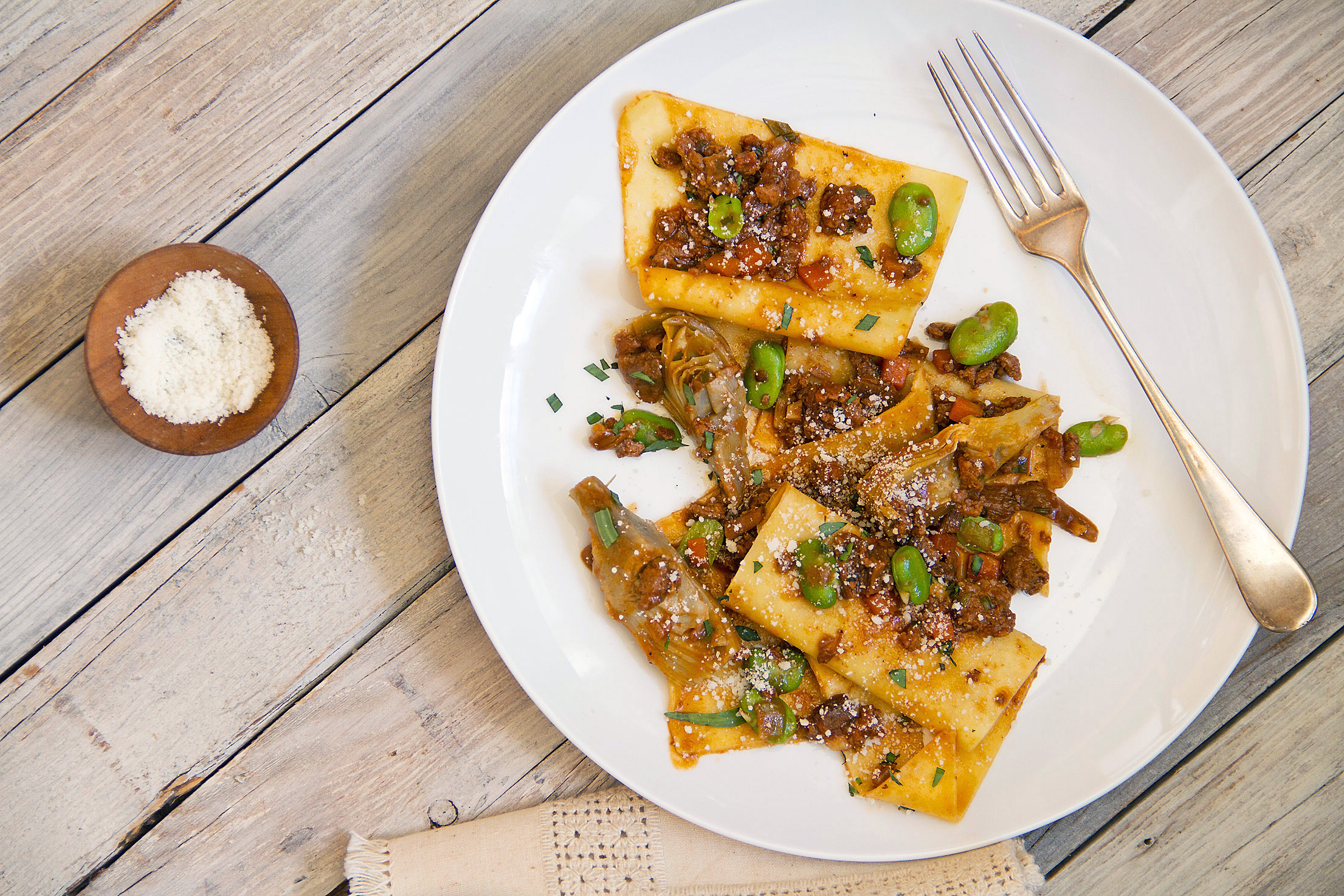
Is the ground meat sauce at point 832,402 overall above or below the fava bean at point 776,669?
above

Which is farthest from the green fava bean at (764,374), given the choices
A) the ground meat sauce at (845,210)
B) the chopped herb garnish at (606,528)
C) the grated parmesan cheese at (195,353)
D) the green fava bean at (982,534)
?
the grated parmesan cheese at (195,353)

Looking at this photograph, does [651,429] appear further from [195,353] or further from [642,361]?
[195,353]

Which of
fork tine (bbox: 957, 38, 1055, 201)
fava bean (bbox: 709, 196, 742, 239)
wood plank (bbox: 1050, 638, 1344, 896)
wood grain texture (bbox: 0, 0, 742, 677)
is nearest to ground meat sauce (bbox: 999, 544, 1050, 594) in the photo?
wood plank (bbox: 1050, 638, 1344, 896)

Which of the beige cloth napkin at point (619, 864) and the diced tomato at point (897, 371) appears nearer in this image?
the diced tomato at point (897, 371)

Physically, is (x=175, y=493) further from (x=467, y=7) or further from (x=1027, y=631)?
(x=1027, y=631)

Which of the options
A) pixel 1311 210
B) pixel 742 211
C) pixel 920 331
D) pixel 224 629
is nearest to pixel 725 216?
pixel 742 211

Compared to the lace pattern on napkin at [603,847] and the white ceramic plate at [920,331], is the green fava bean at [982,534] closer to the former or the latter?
the white ceramic plate at [920,331]

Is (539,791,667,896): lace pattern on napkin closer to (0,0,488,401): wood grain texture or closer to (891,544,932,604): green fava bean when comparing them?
(891,544,932,604): green fava bean
